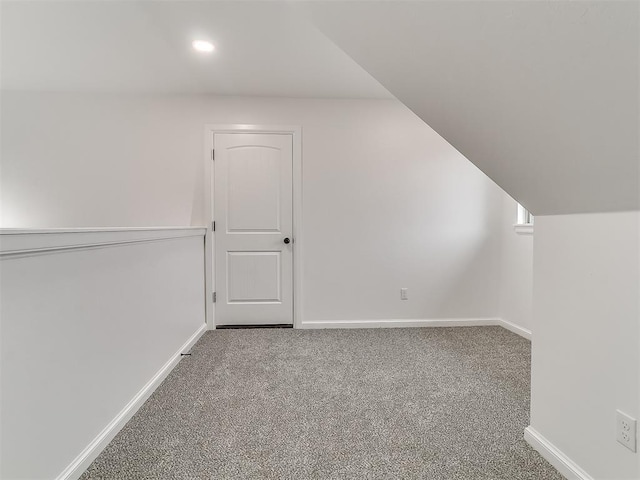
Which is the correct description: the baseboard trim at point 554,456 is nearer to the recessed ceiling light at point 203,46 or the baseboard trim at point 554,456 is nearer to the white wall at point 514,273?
the white wall at point 514,273

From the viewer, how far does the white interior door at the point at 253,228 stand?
10.0 ft

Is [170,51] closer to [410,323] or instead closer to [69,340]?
[69,340]

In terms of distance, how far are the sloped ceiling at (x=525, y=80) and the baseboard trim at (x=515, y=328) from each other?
2.00m

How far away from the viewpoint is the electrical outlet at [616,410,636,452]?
0.96m

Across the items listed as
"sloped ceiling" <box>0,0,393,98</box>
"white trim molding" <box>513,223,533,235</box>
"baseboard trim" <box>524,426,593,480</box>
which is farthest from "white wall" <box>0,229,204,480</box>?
"white trim molding" <box>513,223,533,235</box>

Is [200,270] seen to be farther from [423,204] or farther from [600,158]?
[600,158]

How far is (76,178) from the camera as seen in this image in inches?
116

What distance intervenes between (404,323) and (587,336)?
2069mm

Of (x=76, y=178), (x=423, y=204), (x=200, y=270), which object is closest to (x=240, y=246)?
(x=200, y=270)

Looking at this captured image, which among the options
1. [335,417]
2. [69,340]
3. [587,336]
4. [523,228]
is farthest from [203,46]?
[523,228]

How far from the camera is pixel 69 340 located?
1.18m

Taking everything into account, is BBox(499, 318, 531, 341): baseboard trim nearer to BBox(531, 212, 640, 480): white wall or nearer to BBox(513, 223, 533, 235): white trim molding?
BBox(513, 223, 533, 235): white trim molding

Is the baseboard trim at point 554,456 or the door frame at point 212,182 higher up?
the door frame at point 212,182

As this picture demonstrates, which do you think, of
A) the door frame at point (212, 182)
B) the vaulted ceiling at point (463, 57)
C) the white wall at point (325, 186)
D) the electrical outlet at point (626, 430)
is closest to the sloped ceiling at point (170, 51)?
the vaulted ceiling at point (463, 57)
